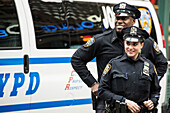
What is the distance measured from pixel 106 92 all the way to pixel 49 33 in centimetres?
182

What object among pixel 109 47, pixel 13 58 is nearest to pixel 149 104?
pixel 109 47

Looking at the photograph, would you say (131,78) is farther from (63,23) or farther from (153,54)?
(63,23)

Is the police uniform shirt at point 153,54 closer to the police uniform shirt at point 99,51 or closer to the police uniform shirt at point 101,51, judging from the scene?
the police uniform shirt at point 101,51

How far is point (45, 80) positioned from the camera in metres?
4.95

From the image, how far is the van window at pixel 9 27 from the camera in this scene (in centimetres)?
472

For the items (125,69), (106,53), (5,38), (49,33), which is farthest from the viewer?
(49,33)

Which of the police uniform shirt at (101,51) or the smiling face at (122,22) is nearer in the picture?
the smiling face at (122,22)

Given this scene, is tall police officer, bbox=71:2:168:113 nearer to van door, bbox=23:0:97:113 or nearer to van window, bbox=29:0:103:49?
van door, bbox=23:0:97:113

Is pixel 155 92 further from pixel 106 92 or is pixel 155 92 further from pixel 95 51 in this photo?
pixel 95 51

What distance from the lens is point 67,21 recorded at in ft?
17.3

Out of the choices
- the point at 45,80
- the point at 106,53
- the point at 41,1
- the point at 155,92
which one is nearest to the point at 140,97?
the point at 155,92

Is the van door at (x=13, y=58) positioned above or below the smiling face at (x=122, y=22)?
below

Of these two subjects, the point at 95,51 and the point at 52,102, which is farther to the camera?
the point at 52,102

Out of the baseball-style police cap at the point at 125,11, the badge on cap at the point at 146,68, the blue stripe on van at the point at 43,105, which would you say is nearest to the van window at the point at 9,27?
the blue stripe on van at the point at 43,105
